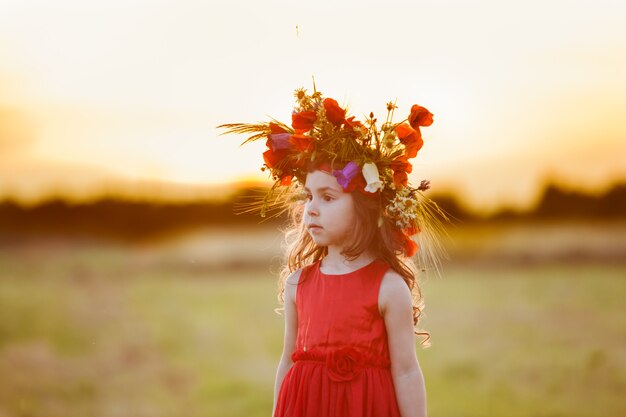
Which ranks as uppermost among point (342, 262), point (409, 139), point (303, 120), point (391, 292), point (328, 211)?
point (303, 120)

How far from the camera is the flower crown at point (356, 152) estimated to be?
3361 millimetres

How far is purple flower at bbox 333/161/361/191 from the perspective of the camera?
3.32 meters

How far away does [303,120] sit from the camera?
11.2 ft

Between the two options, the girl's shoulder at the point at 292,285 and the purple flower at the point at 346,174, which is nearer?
the purple flower at the point at 346,174

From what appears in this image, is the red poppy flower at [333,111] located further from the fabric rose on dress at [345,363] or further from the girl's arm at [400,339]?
the fabric rose on dress at [345,363]

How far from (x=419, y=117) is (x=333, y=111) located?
12.3 inches

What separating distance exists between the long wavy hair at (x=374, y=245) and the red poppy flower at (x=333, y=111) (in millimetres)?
274

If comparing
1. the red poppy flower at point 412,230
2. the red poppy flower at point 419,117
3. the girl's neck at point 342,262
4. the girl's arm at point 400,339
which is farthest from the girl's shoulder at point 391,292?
the red poppy flower at point 419,117

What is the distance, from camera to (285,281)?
3596mm

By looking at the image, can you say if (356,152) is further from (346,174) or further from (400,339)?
(400,339)

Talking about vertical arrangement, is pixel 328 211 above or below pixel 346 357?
above

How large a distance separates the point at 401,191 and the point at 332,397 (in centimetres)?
78

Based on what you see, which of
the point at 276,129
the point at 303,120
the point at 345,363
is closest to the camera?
the point at 345,363

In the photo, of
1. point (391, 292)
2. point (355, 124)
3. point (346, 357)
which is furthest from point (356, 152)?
point (346, 357)
